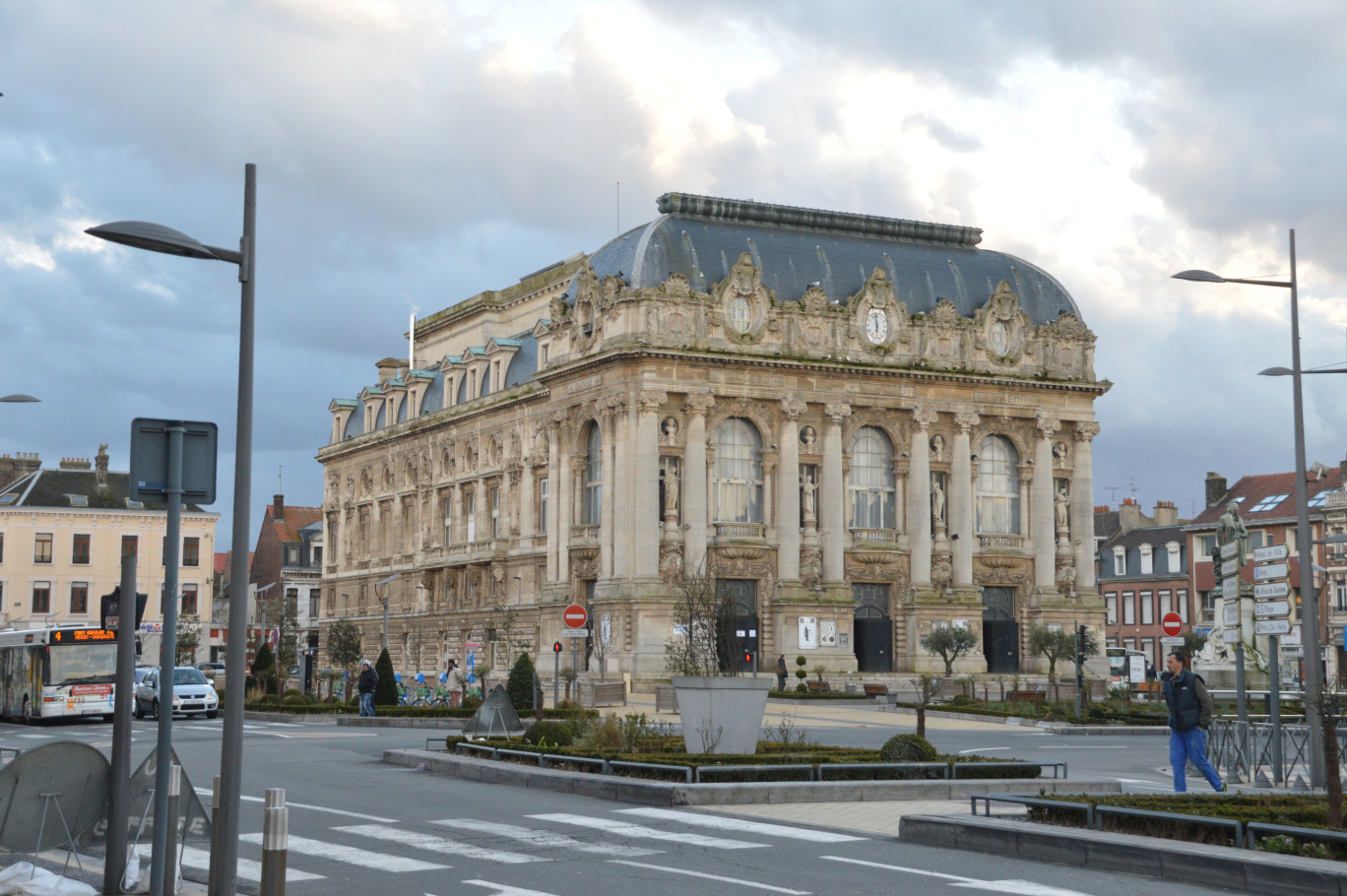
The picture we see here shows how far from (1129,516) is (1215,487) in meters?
6.45

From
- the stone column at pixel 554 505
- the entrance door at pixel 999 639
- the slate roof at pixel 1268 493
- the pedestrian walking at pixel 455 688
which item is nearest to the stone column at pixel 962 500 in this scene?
the entrance door at pixel 999 639

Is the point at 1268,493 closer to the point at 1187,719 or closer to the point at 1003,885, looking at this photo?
the point at 1187,719

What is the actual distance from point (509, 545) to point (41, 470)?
122ft

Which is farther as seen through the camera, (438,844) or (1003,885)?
(438,844)

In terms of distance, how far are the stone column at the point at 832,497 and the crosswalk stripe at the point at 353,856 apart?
2266 inches

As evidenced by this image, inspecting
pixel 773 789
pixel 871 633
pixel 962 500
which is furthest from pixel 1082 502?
pixel 773 789

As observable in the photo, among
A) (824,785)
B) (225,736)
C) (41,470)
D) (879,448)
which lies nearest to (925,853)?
(824,785)

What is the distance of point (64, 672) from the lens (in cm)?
4978

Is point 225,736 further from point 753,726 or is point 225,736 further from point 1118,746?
point 1118,746

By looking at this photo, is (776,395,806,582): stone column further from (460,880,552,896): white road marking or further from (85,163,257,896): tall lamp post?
(85,163,257,896): tall lamp post

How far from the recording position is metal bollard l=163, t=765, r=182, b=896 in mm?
13742

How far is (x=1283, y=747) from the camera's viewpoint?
92.5 feet

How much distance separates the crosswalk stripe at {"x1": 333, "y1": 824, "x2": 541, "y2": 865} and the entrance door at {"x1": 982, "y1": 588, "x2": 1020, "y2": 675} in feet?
203

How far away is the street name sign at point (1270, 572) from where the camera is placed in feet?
89.4
